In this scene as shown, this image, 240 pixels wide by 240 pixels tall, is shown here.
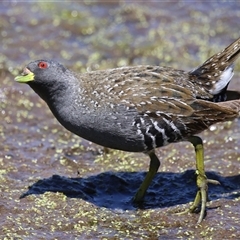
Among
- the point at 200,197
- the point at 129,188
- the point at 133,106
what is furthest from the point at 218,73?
the point at 129,188

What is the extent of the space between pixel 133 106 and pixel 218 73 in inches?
47.0

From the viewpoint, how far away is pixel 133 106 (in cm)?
789

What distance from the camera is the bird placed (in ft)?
25.9

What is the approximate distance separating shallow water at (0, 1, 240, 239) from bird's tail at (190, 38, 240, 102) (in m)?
Answer: 1.31

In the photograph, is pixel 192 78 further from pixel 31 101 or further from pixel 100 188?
pixel 31 101

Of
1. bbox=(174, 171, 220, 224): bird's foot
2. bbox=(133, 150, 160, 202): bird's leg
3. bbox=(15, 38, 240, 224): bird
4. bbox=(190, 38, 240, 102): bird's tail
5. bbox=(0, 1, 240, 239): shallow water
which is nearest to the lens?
bbox=(15, 38, 240, 224): bird

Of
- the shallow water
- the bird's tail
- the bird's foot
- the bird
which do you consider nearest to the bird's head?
the bird

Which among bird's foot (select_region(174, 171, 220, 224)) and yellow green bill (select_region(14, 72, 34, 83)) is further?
bird's foot (select_region(174, 171, 220, 224))

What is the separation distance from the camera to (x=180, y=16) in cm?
1466

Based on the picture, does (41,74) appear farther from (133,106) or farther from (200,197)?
(200,197)

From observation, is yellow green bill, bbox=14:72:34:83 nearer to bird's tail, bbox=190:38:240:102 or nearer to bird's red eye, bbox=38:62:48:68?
bird's red eye, bbox=38:62:48:68

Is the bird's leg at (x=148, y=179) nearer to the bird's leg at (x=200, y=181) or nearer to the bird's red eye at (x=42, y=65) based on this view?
the bird's leg at (x=200, y=181)

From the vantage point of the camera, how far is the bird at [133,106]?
7.90 m

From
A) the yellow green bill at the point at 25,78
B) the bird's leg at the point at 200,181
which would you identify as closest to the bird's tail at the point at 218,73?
the bird's leg at the point at 200,181
